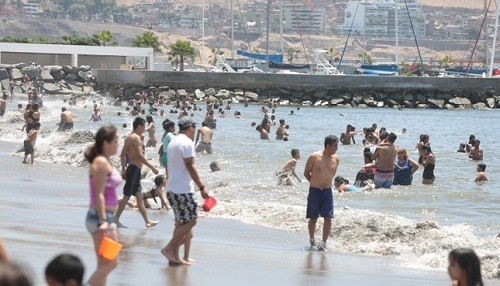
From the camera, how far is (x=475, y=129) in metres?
53.5

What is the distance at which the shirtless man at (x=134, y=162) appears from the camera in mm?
11938

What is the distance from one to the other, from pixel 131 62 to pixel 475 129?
39043 millimetres

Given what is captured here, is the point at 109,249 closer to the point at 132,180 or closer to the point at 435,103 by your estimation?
the point at 132,180

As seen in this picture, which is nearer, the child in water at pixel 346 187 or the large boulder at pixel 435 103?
the child in water at pixel 346 187

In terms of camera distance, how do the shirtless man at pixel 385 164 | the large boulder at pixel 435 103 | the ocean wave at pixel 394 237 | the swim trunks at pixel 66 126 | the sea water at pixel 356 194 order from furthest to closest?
the large boulder at pixel 435 103, the swim trunks at pixel 66 126, the shirtless man at pixel 385 164, the sea water at pixel 356 194, the ocean wave at pixel 394 237

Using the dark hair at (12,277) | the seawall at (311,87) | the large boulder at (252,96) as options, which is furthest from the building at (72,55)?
the dark hair at (12,277)

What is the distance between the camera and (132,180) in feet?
40.1

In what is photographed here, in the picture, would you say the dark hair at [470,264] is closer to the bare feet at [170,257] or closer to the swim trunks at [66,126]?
the bare feet at [170,257]

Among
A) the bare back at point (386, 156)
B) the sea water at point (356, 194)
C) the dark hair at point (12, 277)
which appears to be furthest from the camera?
the bare back at point (386, 156)

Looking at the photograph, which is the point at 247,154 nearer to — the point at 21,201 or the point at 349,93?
the point at 21,201

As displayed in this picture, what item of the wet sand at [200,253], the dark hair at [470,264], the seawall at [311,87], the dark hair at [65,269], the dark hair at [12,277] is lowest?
the seawall at [311,87]

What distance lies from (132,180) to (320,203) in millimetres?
2011

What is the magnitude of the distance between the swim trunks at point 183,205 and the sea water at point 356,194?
2939 mm

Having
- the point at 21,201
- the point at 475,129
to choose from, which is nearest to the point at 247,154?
the point at 21,201
